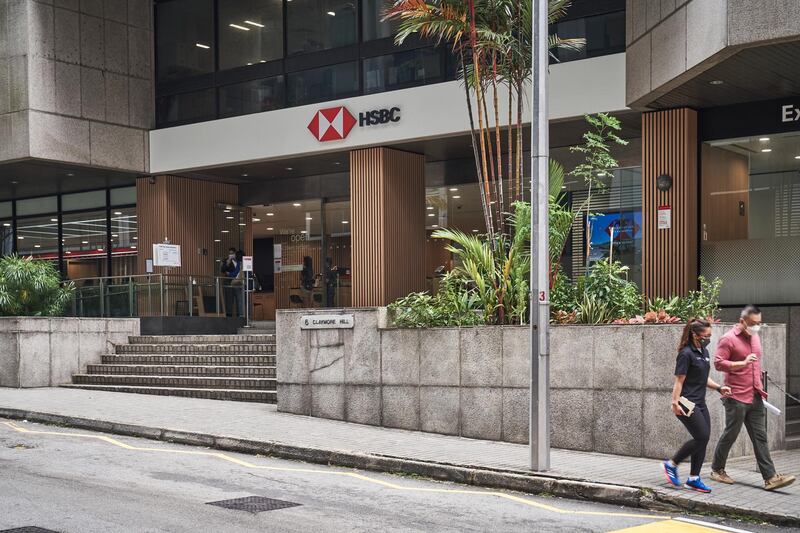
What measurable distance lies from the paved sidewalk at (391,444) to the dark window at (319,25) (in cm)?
997

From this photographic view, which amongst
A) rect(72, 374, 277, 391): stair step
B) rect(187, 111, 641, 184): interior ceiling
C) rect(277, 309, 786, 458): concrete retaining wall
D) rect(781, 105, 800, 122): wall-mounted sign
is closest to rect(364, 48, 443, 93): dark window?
rect(187, 111, 641, 184): interior ceiling

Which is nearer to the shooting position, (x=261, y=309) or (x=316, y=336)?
(x=316, y=336)

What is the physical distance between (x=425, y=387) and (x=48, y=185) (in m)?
19.0

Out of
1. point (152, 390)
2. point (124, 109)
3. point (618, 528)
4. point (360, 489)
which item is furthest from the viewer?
point (124, 109)

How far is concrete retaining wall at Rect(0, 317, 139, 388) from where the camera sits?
19.9 meters

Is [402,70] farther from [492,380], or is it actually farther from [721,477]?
[721,477]

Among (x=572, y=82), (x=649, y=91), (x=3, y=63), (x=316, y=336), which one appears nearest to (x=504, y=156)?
(x=572, y=82)

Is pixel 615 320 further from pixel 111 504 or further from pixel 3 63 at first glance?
pixel 3 63

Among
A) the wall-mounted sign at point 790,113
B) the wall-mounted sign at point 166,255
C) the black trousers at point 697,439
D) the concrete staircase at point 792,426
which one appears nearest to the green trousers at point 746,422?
the black trousers at point 697,439

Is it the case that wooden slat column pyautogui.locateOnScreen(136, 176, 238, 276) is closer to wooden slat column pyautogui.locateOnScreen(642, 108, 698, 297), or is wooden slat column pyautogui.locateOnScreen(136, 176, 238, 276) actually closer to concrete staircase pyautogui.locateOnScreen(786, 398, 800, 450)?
wooden slat column pyautogui.locateOnScreen(642, 108, 698, 297)

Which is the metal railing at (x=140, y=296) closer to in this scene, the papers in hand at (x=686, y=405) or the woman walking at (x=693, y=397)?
the woman walking at (x=693, y=397)

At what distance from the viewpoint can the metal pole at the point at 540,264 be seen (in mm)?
10609

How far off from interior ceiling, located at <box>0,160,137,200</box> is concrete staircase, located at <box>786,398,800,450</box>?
18.4 meters

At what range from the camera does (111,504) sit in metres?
8.87
